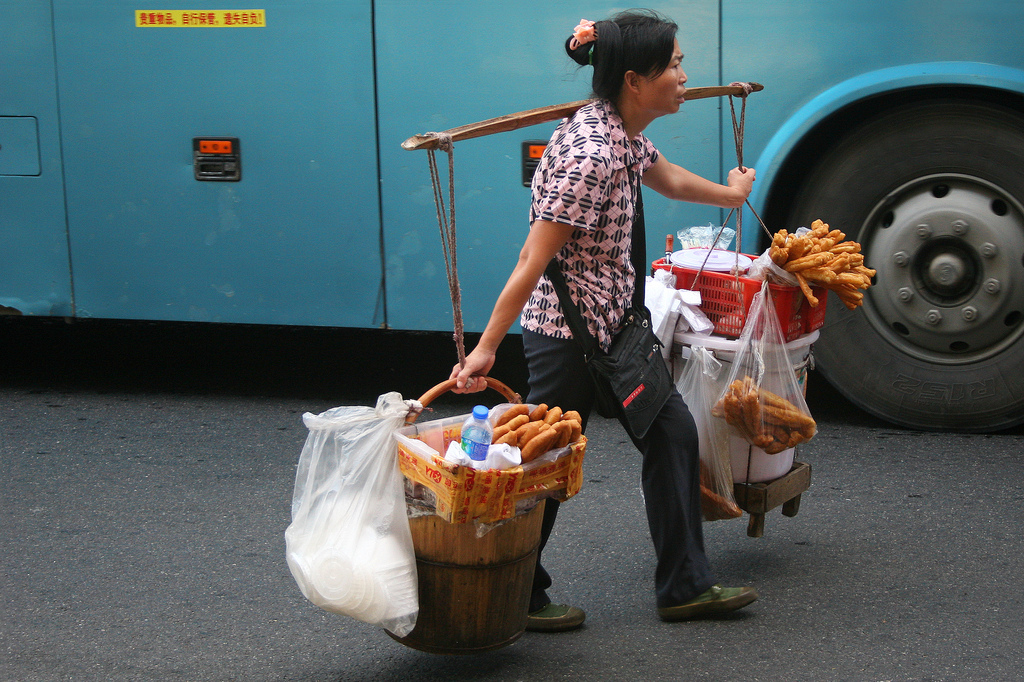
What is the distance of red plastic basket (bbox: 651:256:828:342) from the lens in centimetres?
320

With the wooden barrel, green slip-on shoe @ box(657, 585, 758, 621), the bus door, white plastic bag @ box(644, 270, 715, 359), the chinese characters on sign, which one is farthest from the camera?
the bus door

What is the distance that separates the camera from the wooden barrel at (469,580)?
2.54m

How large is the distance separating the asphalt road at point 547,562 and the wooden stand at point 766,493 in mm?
165

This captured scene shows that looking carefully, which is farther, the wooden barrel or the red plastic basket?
the red plastic basket

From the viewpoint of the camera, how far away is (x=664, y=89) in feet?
9.10

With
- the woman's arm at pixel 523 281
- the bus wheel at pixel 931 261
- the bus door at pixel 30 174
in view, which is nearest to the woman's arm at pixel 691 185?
the woman's arm at pixel 523 281

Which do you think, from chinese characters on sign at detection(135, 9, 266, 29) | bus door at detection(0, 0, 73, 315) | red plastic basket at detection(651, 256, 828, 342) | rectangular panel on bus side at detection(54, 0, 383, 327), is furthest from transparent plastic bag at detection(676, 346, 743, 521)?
bus door at detection(0, 0, 73, 315)

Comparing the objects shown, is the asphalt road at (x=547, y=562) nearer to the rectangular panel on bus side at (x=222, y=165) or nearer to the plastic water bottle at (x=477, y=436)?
the rectangular panel on bus side at (x=222, y=165)

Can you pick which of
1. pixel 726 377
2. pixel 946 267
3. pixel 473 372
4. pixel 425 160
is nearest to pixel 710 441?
pixel 726 377

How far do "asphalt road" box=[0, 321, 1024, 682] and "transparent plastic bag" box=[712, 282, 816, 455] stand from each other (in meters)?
0.44

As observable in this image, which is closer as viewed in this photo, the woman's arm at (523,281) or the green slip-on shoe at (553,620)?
the woman's arm at (523,281)

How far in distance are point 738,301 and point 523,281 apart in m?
→ 0.87

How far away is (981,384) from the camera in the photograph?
14.1 ft

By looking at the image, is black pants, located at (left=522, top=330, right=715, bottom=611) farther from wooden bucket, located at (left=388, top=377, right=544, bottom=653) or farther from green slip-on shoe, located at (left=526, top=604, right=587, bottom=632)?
wooden bucket, located at (left=388, top=377, right=544, bottom=653)
